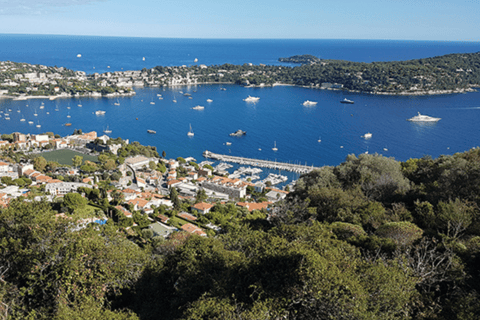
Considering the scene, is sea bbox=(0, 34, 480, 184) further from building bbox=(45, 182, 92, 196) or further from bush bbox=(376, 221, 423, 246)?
bush bbox=(376, 221, 423, 246)

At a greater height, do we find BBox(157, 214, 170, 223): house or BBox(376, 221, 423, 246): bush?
BBox(376, 221, 423, 246): bush

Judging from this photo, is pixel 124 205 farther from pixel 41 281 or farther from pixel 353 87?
A: pixel 353 87

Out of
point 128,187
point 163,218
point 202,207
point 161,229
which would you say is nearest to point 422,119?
point 202,207

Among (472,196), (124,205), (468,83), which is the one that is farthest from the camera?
(468,83)

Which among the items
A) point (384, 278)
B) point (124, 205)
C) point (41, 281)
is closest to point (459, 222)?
point (384, 278)

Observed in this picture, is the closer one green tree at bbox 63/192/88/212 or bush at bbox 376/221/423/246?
bush at bbox 376/221/423/246

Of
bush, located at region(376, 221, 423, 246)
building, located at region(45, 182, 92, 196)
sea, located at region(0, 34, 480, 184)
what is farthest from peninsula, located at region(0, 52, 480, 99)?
bush, located at region(376, 221, 423, 246)

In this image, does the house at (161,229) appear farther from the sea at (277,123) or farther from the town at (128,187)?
the sea at (277,123)
